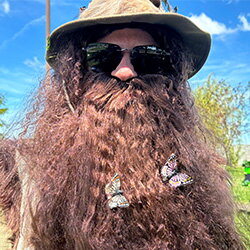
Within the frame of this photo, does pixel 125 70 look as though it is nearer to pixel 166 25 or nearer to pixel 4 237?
pixel 166 25

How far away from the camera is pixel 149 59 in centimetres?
123

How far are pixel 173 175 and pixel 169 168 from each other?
3 centimetres

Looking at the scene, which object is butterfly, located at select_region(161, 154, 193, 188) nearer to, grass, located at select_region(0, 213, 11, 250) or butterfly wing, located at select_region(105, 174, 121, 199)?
butterfly wing, located at select_region(105, 174, 121, 199)

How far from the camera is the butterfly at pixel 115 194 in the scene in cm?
100

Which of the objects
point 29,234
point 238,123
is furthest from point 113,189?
point 238,123

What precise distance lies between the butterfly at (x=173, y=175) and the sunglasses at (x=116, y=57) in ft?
1.29

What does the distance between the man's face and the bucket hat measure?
0.06 meters

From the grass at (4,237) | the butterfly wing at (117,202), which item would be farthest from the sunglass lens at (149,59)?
the grass at (4,237)

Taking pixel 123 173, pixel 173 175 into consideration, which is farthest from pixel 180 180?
pixel 123 173

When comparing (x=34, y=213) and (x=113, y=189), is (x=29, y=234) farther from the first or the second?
(x=113, y=189)

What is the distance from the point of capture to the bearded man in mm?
1031

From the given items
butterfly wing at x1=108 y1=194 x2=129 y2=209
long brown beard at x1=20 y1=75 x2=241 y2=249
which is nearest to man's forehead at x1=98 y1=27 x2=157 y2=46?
long brown beard at x1=20 y1=75 x2=241 y2=249

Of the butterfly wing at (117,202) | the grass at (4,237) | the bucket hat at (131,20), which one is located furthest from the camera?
the grass at (4,237)

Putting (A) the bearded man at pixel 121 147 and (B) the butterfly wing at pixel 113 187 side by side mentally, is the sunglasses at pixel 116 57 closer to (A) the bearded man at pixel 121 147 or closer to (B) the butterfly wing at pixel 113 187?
(A) the bearded man at pixel 121 147
